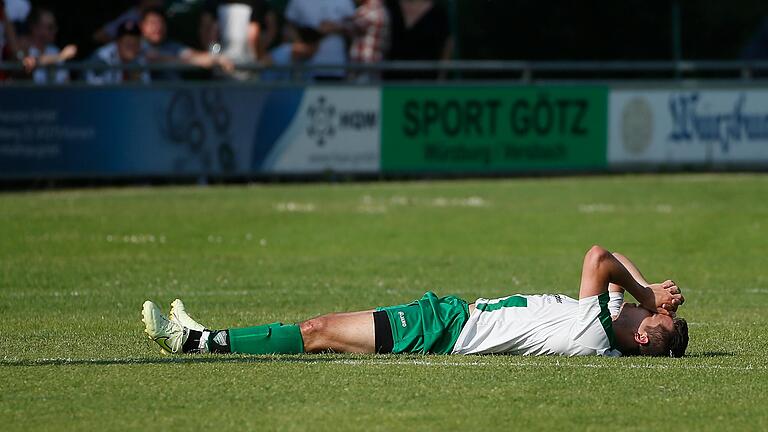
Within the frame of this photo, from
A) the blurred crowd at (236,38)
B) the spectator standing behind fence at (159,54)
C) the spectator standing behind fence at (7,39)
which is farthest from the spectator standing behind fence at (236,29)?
the spectator standing behind fence at (7,39)

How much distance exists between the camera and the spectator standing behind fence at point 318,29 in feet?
83.1

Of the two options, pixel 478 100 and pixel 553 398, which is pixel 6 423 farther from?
pixel 478 100

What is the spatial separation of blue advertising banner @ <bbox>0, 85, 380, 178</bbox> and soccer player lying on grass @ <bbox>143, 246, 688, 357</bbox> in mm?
12979

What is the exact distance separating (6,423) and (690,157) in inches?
803

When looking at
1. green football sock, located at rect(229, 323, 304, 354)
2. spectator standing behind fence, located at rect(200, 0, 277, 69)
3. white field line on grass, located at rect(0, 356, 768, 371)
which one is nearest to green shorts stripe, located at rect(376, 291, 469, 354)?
white field line on grass, located at rect(0, 356, 768, 371)

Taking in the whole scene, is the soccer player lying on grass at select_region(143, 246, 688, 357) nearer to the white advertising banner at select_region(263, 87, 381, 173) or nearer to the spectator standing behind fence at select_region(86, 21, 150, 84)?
the spectator standing behind fence at select_region(86, 21, 150, 84)

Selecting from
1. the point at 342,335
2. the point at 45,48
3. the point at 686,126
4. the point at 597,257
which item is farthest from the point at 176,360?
the point at 686,126

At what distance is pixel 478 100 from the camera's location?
25094 mm

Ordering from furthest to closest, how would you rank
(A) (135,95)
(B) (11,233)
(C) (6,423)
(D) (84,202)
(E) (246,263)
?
(A) (135,95), (D) (84,202), (B) (11,233), (E) (246,263), (C) (6,423)

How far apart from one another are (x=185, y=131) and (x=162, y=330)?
46.0ft

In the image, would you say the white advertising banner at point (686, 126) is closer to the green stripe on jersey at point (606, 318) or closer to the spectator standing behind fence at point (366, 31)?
the spectator standing behind fence at point (366, 31)

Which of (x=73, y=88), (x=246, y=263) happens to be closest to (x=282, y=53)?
(x=73, y=88)

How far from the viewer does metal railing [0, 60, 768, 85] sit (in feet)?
73.2

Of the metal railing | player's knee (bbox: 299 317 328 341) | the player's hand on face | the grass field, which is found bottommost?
the grass field
